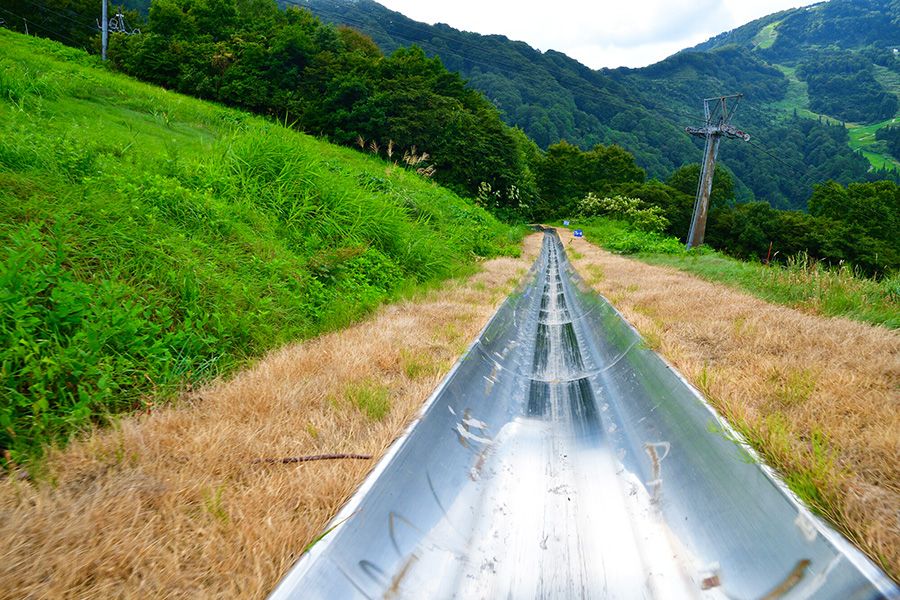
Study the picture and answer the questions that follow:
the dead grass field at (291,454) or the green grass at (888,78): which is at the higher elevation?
the green grass at (888,78)

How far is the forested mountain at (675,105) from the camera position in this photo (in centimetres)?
8281

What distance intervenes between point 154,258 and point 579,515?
330 centimetres

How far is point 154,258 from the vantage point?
3.09m

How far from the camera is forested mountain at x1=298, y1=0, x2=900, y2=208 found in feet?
272

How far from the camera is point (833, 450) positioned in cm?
153

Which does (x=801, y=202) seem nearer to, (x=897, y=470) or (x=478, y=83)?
(x=478, y=83)

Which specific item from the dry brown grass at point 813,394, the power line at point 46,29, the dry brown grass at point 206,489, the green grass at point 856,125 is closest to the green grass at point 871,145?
the green grass at point 856,125

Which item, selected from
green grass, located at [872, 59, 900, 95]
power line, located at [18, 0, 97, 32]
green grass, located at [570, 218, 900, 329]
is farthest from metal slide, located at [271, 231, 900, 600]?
green grass, located at [872, 59, 900, 95]

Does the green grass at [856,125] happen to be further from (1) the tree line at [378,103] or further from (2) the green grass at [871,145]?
(1) the tree line at [378,103]

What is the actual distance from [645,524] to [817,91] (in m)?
241

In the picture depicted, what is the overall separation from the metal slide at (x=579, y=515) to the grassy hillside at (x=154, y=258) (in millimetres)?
1422

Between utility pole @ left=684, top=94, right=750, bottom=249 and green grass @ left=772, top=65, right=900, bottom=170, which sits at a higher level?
green grass @ left=772, top=65, right=900, bottom=170

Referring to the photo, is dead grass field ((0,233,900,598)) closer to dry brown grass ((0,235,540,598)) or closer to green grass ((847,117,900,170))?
dry brown grass ((0,235,540,598))

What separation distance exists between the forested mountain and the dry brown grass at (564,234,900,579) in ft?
231
